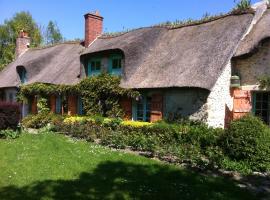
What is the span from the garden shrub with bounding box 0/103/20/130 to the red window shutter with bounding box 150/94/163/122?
5.93 meters

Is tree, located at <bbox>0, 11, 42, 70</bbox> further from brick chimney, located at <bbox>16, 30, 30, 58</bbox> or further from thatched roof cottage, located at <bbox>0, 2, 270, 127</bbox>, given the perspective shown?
thatched roof cottage, located at <bbox>0, 2, 270, 127</bbox>

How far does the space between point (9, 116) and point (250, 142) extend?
33.5ft

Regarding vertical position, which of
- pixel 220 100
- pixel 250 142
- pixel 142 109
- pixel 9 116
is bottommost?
pixel 250 142

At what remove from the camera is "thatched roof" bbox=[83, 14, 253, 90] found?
47.0ft

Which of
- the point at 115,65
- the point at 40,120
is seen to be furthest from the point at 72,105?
the point at 115,65

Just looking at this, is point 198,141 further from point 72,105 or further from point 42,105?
point 42,105

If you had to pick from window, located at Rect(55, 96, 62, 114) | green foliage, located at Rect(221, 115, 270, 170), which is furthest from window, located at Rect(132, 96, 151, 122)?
window, located at Rect(55, 96, 62, 114)

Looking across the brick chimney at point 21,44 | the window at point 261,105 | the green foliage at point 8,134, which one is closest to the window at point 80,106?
the green foliage at point 8,134

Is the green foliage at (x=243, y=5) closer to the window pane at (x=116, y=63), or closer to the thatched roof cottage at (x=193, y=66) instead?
the thatched roof cottage at (x=193, y=66)

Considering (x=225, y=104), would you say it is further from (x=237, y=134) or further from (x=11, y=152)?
(x=11, y=152)

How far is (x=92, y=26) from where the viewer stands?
23.3m

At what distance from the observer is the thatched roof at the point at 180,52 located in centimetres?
1434

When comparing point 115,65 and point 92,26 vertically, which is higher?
point 92,26

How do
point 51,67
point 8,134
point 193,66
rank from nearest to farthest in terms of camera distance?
point 193,66 < point 8,134 < point 51,67
